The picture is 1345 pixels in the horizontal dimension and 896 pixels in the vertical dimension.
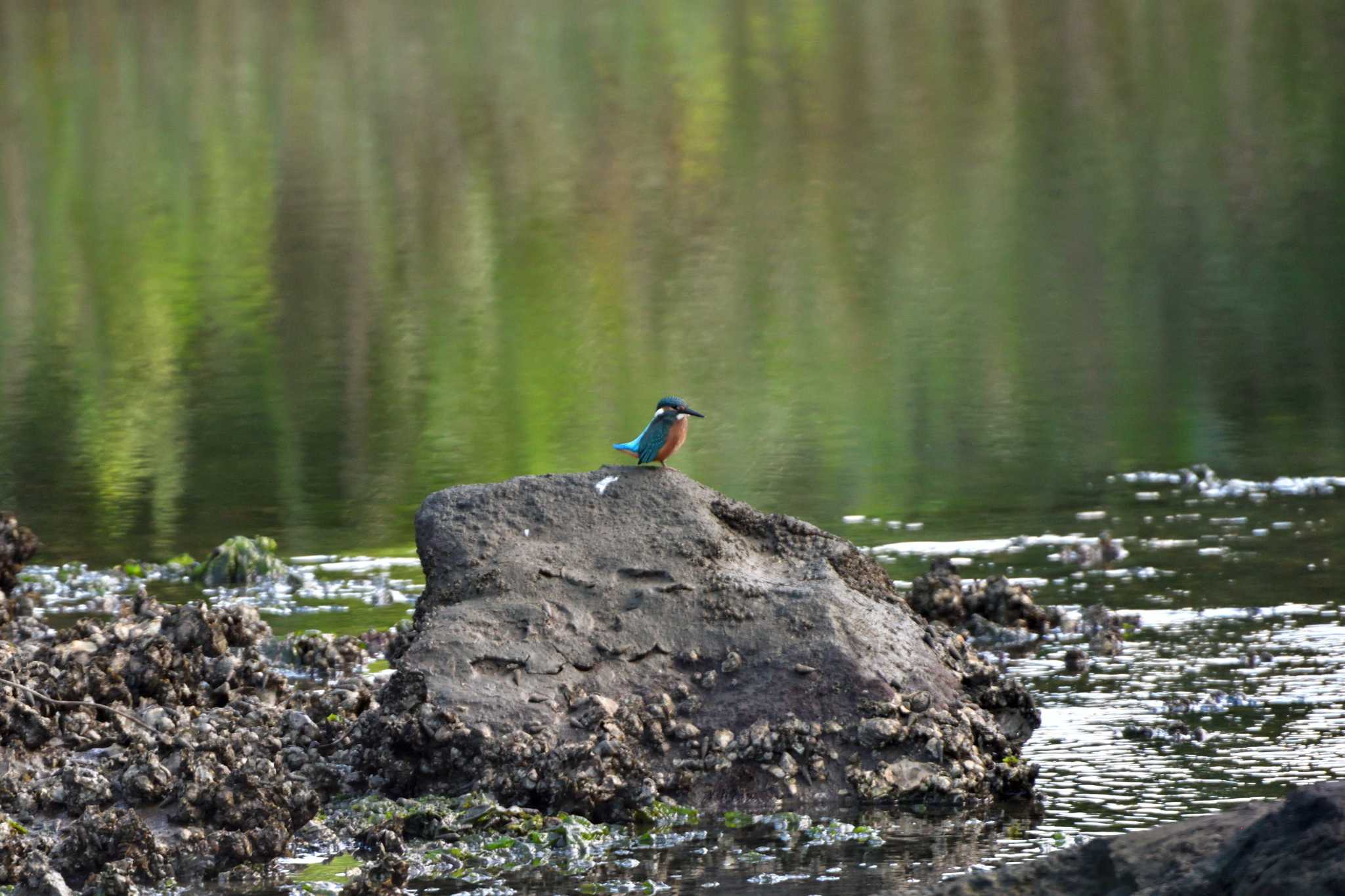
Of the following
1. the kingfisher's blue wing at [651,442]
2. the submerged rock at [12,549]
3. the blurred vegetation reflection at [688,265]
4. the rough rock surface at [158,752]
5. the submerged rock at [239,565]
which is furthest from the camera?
the blurred vegetation reflection at [688,265]

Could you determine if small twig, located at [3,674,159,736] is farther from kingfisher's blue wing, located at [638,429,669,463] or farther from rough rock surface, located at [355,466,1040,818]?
kingfisher's blue wing, located at [638,429,669,463]

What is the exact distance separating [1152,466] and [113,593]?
6.65m

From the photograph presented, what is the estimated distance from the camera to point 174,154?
44.2m

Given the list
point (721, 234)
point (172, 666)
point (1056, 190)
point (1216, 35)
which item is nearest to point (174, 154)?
point (721, 234)

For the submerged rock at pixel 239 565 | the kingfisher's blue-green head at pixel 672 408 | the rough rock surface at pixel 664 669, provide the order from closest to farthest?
1. the rough rock surface at pixel 664 669
2. the kingfisher's blue-green head at pixel 672 408
3. the submerged rock at pixel 239 565

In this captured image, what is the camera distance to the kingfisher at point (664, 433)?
29.7 ft

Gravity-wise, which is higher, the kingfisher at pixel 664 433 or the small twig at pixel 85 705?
the kingfisher at pixel 664 433

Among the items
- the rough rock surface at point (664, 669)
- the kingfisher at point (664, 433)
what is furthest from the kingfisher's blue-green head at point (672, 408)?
the rough rock surface at point (664, 669)

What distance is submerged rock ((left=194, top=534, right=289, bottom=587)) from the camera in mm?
12711

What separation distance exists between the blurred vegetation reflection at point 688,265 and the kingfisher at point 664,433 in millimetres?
4283

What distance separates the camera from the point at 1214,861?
5324 mm

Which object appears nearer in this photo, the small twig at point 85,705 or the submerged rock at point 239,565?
the small twig at point 85,705

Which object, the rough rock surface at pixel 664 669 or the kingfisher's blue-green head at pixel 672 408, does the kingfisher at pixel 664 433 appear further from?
the rough rock surface at pixel 664 669

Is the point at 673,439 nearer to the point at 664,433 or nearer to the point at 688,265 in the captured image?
the point at 664,433
